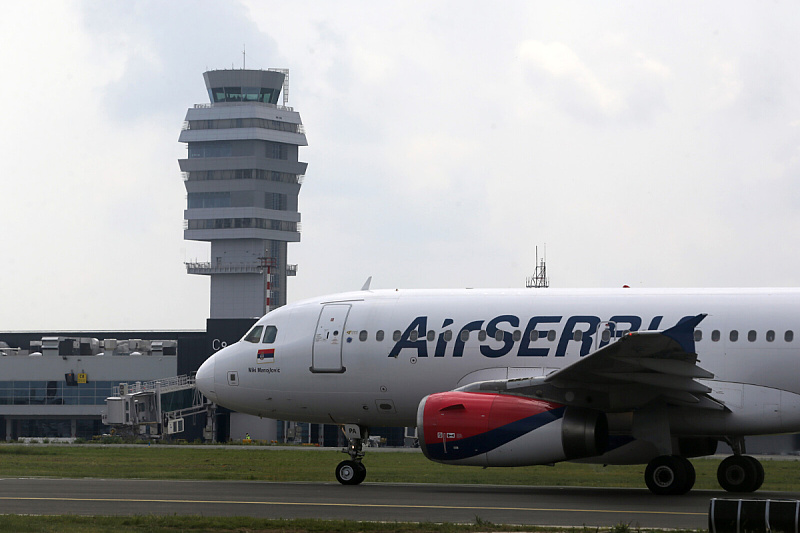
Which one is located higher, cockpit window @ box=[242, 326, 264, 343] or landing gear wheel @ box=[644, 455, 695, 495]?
cockpit window @ box=[242, 326, 264, 343]

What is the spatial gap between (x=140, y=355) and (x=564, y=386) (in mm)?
59798

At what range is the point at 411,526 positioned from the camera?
14.9m

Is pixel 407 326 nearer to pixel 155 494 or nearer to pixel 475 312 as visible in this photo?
pixel 475 312

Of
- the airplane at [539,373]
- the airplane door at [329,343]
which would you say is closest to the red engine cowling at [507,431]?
the airplane at [539,373]

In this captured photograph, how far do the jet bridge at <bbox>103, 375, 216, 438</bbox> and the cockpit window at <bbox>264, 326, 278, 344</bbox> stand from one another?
39.4 metres

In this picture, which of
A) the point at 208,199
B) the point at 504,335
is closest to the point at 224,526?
the point at 504,335

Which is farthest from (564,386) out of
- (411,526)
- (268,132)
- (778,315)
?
(268,132)

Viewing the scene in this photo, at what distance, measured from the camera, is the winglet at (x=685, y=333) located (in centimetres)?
1839

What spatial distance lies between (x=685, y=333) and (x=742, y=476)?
4.14 m

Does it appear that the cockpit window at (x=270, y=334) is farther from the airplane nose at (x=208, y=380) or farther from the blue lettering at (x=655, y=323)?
the blue lettering at (x=655, y=323)

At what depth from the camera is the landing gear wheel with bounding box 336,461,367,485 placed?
22.5 m

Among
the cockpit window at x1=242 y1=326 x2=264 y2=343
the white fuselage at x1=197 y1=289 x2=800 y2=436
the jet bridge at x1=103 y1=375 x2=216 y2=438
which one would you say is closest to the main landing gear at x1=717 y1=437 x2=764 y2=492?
the white fuselage at x1=197 y1=289 x2=800 y2=436

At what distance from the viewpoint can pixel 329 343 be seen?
23.1 metres

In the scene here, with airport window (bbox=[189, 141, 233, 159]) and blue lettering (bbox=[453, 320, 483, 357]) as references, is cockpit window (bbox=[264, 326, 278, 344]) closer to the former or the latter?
blue lettering (bbox=[453, 320, 483, 357])
